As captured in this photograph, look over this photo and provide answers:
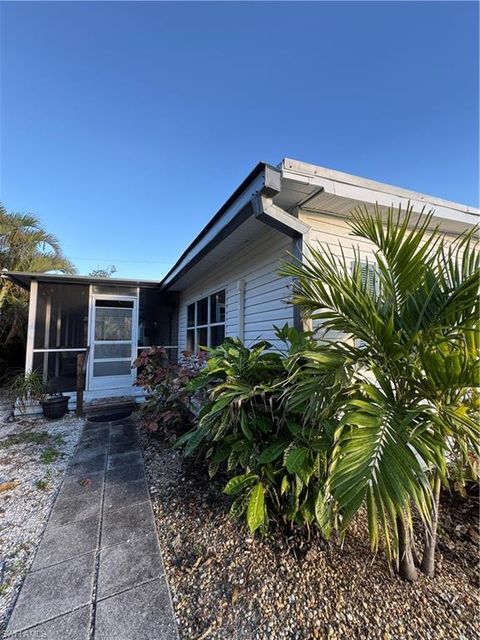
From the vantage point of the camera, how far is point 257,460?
1957 mm

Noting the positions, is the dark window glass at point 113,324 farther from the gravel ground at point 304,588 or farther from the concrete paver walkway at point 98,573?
the gravel ground at point 304,588

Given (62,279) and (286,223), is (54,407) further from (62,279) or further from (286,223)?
(286,223)

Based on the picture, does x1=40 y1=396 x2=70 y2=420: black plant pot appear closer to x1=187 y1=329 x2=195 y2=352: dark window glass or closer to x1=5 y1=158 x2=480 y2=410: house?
x1=5 y1=158 x2=480 y2=410: house

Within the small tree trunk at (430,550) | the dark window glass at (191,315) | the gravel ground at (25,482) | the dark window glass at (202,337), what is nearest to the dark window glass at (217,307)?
the dark window glass at (202,337)

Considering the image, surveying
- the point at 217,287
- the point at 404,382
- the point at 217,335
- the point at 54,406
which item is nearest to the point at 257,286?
the point at 217,287

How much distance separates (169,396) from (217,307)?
1937 mm

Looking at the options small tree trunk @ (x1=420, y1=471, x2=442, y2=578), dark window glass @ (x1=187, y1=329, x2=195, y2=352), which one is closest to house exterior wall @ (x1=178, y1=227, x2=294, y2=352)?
small tree trunk @ (x1=420, y1=471, x2=442, y2=578)

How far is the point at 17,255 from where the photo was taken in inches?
311

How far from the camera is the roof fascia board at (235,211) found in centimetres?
226

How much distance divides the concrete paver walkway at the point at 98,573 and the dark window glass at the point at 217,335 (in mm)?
2627

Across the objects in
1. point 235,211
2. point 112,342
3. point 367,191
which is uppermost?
point 367,191

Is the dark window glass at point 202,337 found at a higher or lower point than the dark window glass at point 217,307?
lower

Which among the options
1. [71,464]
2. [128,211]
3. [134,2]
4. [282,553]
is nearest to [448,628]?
[282,553]

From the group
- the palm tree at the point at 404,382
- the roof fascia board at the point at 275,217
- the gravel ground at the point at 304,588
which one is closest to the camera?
the palm tree at the point at 404,382
